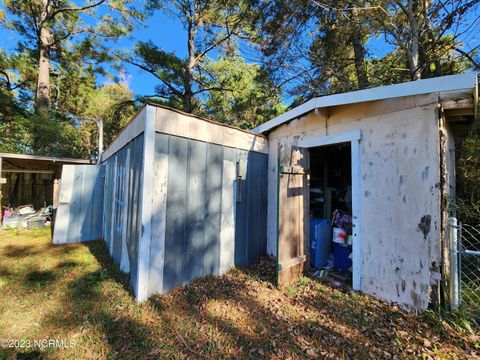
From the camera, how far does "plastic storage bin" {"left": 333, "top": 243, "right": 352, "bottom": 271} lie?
3.73 metres

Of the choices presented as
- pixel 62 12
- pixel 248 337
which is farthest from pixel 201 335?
pixel 62 12

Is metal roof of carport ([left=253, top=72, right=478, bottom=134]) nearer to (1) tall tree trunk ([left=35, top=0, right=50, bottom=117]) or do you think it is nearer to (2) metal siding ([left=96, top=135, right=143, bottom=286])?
(2) metal siding ([left=96, top=135, right=143, bottom=286])

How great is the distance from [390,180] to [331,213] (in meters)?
2.28

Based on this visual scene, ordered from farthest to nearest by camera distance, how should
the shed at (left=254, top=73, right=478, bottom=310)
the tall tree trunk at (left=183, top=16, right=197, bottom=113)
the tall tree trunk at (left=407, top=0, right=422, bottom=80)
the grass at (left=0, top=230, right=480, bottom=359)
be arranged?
the tall tree trunk at (left=183, top=16, right=197, bottom=113)
the tall tree trunk at (left=407, top=0, right=422, bottom=80)
the shed at (left=254, top=73, right=478, bottom=310)
the grass at (left=0, top=230, right=480, bottom=359)

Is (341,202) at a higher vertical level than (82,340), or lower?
higher

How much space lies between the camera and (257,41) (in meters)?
7.55

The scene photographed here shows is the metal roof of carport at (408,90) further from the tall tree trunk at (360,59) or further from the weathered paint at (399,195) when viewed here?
the tall tree trunk at (360,59)

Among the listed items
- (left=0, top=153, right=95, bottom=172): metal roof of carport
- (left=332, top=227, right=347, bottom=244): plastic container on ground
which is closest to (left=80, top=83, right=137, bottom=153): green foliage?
(left=0, top=153, right=95, bottom=172): metal roof of carport

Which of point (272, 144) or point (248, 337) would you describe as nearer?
point (248, 337)

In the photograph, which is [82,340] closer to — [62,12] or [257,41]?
[257,41]

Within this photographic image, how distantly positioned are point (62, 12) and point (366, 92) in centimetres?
1334

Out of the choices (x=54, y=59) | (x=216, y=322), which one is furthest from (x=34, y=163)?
(x=216, y=322)

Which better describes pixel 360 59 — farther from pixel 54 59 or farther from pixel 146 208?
pixel 54 59

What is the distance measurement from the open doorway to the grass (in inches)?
27.9
